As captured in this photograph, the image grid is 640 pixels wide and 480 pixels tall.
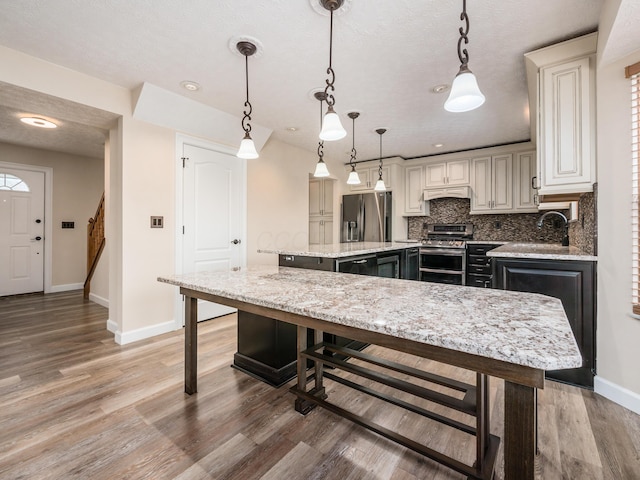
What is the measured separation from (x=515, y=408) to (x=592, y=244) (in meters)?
1.98

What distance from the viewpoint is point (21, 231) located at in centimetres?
466

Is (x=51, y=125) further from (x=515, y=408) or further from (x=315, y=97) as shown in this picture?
(x=515, y=408)

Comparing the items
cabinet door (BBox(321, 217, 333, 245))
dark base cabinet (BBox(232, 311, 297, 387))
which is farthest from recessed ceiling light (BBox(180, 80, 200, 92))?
cabinet door (BBox(321, 217, 333, 245))

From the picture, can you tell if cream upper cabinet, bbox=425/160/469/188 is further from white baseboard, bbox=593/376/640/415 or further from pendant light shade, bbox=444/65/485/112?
pendant light shade, bbox=444/65/485/112

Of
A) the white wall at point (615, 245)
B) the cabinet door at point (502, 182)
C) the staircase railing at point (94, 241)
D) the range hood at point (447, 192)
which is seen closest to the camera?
the white wall at point (615, 245)

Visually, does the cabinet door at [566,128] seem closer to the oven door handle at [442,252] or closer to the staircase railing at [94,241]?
the oven door handle at [442,252]

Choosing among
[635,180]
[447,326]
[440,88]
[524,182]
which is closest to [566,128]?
[635,180]

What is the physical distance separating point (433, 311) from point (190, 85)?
9.29ft

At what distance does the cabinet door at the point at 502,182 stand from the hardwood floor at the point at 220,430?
121 inches

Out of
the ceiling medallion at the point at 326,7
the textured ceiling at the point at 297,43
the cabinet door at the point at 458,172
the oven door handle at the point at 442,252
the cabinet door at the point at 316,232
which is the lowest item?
the oven door handle at the point at 442,252

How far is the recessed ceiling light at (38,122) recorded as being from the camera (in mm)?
3424

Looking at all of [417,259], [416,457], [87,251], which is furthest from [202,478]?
[87,251]

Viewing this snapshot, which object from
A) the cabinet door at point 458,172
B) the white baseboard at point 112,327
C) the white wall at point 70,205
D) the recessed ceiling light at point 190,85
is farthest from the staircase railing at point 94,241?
the cabinet door at point 458,172

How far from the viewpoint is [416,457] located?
4.62 ft
